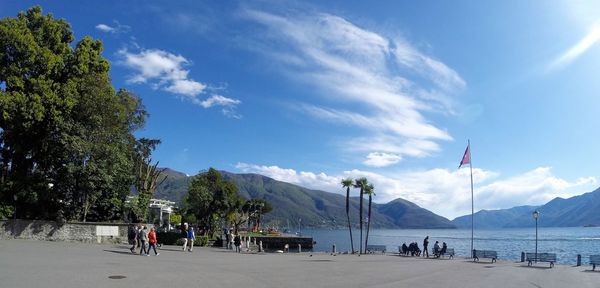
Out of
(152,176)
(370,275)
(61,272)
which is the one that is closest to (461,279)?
(370,275)

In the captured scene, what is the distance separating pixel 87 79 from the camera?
35406mm

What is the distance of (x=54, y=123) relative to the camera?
33031 mm

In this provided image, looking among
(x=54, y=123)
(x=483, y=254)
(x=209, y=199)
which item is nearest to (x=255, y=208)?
(x=209, y=199)

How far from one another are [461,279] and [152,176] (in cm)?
4254

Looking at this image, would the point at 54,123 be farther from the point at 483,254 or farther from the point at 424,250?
the point at 483,254

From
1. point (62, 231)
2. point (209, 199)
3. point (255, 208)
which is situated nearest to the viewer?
point (62, 231)

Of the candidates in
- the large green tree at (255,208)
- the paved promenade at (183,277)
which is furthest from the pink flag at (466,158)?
the large green tree at (255,208)

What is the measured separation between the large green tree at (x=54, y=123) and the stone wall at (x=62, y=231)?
1080 millimetres

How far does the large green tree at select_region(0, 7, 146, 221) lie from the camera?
105ft

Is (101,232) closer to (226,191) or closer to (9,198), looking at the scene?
(9,198)

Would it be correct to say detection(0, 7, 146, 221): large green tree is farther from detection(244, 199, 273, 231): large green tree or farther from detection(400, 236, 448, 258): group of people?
detection(244, 199, 273, 231): large green tree

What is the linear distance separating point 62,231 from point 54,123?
7.72m

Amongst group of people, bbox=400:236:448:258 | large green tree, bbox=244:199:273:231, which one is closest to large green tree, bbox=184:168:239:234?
group of people, bbox=400:236:448:258

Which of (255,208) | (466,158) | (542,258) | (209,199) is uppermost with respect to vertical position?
(466,158)
